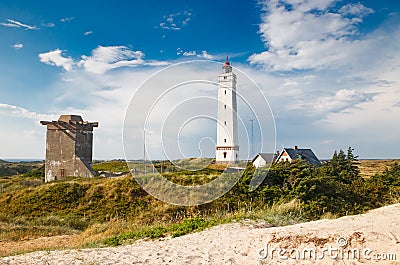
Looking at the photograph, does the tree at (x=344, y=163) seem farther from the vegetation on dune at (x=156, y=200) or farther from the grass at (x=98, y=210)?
the grass at (x=98, y=210)

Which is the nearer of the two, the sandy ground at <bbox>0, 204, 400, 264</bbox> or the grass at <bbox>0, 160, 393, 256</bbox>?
the sandy ground at <bbox>0, 204, 400, 264</bbox>

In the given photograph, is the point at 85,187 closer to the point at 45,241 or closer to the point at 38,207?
the point at 38,207

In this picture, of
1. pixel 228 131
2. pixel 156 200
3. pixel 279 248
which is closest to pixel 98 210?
pixel 156 200

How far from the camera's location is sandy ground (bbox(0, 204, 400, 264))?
19.0 ft

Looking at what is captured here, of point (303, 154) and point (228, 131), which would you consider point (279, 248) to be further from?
point (303, 154)

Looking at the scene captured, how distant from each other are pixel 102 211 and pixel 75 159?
7570 millimetres

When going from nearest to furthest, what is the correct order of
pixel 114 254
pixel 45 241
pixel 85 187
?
pixel 114 254
pixel 45 241
pixel 85 187

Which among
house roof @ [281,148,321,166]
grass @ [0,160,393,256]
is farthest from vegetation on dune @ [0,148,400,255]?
house roof @ [281,148,321,166]

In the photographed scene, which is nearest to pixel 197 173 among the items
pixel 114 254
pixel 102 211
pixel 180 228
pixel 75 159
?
pixel 102 211

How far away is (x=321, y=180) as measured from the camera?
61.2 ft

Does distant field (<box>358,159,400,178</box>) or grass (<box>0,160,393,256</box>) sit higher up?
distant field (<box>358,159,400,178</box>)

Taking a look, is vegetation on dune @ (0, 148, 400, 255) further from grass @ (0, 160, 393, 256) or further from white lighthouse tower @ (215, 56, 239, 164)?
white lighthouse tower @ (215, 56, 239, 164)

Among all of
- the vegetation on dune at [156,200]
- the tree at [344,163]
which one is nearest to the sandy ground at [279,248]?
the vegetation on dune at [156,200]

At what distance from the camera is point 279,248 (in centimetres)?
638
